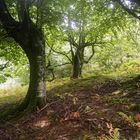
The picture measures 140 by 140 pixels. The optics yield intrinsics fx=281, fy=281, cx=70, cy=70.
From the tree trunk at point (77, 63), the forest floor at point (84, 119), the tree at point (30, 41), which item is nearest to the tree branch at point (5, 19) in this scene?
the tree at point (30, 41)

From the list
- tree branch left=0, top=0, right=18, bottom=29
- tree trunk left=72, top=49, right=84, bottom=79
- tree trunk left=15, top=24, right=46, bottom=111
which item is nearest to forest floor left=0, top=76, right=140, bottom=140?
tree trunk left=15, top=24, right=46, bottom=111

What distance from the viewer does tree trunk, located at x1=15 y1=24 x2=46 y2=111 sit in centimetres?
873

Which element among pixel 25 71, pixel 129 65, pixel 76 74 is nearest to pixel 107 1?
pixel 76 74

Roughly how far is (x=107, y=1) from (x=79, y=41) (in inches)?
253

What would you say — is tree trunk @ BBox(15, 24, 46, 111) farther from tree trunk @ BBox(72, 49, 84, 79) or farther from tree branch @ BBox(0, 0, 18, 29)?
tree trunk @ BBox(72, 49, 84, 79)

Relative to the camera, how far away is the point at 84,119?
691 cm

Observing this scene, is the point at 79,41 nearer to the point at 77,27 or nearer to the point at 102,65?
the point at 77,27

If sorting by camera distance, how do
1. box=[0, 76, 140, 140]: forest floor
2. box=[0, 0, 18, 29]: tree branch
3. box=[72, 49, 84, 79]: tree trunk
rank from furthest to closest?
box=[72, 49, 84, 79]: tree trunk → box=[0, 0, 18, 29]: tree branch → box=[0, 76, 140, 140]: forest floor

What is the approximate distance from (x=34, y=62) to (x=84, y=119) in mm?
2908

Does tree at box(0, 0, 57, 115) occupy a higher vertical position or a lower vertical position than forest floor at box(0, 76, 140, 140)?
higher

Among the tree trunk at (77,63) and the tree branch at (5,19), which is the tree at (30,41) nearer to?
the tree branch at (5,19)

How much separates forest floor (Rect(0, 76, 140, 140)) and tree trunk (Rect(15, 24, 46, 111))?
1.74 feet

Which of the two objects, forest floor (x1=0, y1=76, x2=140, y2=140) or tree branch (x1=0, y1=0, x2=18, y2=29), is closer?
forest floor (x1=0, y1=76, x2=140, y2=140)

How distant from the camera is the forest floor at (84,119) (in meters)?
6.21
